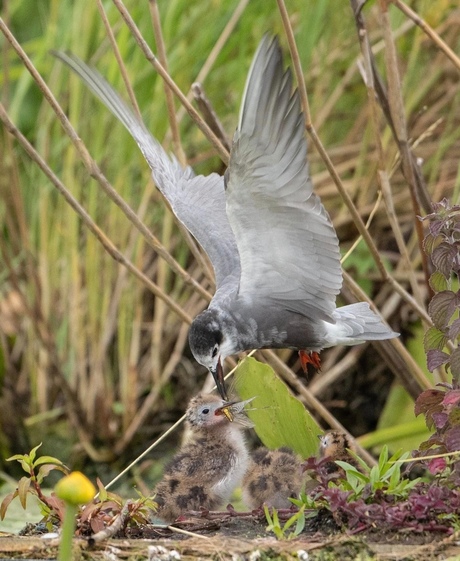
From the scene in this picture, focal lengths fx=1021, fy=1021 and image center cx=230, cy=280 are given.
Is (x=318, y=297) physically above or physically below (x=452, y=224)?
below

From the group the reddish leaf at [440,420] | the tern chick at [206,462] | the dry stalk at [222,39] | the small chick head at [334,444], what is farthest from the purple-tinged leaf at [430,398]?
the dry stalk at [222,39]

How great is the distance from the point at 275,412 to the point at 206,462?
0.31 meters

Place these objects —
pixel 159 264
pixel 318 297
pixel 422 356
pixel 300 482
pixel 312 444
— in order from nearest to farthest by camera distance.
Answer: pixel 300 482
pixel 312 444
pixel 318 297
pixel 422 356
pixel 159 264

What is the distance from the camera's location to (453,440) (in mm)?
2611

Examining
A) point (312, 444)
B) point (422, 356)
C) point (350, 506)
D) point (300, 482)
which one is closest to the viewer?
point (350, 506)

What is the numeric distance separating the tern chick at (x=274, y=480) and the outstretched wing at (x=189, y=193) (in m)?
0.69

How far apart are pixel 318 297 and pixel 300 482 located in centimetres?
78

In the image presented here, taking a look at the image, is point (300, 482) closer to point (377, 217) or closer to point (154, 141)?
point (154, 141)

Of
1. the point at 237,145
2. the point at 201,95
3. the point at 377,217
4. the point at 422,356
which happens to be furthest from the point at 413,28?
the point at 237,145

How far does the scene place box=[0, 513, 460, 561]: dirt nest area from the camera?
240 centimetres

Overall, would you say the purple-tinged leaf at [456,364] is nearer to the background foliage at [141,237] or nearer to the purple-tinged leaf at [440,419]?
the purple-tinged leaf at [440,419]

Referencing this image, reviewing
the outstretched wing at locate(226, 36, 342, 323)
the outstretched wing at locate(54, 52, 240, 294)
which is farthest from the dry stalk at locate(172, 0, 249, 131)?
the outstretched wing at locate(226, 36, 342, 323)

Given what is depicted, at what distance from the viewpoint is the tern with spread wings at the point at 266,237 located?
3.05 metres

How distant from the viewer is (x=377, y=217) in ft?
18.8
